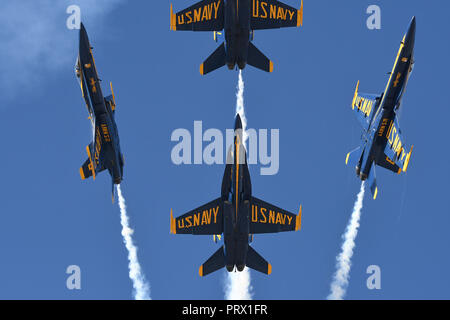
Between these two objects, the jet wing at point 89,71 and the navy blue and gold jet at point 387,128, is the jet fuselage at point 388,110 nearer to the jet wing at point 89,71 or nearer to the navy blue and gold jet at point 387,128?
the navy blue and gold jet at point 387,128

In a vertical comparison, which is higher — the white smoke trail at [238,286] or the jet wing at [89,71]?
the jet wing at [89,71]

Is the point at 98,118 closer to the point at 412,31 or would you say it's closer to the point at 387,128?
the point at 387,128

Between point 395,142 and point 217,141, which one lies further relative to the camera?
point 217,141

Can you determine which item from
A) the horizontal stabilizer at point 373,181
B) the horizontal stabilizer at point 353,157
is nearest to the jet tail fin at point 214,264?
the horizontal stabilizer at point 373,181

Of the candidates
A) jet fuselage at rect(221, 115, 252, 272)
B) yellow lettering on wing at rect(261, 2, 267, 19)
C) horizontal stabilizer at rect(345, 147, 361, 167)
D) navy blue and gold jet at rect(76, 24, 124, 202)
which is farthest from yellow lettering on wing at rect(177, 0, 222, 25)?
horizontal stabilizer at rect(345, 147, 361, 167)

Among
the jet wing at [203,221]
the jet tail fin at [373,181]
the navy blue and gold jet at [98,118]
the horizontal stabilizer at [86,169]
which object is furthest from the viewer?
the horizontal stabilizer at [86,169]

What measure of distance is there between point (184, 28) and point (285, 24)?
281 inches

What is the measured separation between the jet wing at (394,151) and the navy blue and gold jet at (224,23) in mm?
9879

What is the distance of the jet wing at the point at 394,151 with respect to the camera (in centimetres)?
5606

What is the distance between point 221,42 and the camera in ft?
202

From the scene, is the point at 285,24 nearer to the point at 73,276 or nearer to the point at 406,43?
the point at 406,43

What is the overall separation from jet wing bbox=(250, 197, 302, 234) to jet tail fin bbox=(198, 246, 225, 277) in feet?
9.00

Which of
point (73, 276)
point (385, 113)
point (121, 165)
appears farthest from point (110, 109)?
point (385, 113)

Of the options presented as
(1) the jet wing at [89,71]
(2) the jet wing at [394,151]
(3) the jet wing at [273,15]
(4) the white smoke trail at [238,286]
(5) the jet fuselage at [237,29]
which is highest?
(3) the jet wing at [273,15]
